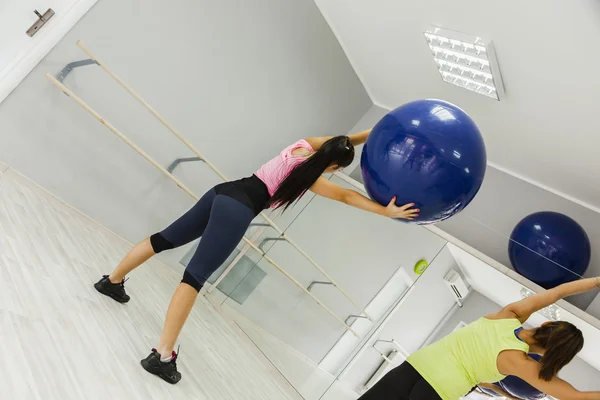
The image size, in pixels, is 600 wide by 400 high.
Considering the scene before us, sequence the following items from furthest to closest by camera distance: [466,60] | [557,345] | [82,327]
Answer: [466,60], [82,327], [557,345]

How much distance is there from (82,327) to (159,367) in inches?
10.8

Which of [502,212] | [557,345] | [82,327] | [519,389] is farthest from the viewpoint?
[502,212]

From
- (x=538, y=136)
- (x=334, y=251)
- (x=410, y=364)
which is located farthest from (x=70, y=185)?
(x=538, y=136)

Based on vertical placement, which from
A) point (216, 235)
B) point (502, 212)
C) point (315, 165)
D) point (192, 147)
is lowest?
point (216, 235)

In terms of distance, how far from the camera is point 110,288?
5.80 ft

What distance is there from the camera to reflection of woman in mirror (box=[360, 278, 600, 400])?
4.42 feet

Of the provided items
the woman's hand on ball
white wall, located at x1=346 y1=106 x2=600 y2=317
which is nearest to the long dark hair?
the woman's hand on ball

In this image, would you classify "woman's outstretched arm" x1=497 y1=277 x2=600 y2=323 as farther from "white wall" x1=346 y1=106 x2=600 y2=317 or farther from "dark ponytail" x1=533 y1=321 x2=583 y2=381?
"white wall" x1=346 y1=106 x2=600 y2=317

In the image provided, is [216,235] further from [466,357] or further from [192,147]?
[192,147]

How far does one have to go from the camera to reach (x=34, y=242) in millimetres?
1770

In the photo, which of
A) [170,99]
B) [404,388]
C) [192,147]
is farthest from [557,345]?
[170,99]

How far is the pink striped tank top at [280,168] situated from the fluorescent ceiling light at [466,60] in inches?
45.0

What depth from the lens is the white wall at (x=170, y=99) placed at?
2367 millimetres

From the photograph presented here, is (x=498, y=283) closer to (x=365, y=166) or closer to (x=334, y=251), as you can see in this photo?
(x=334, y=251)
